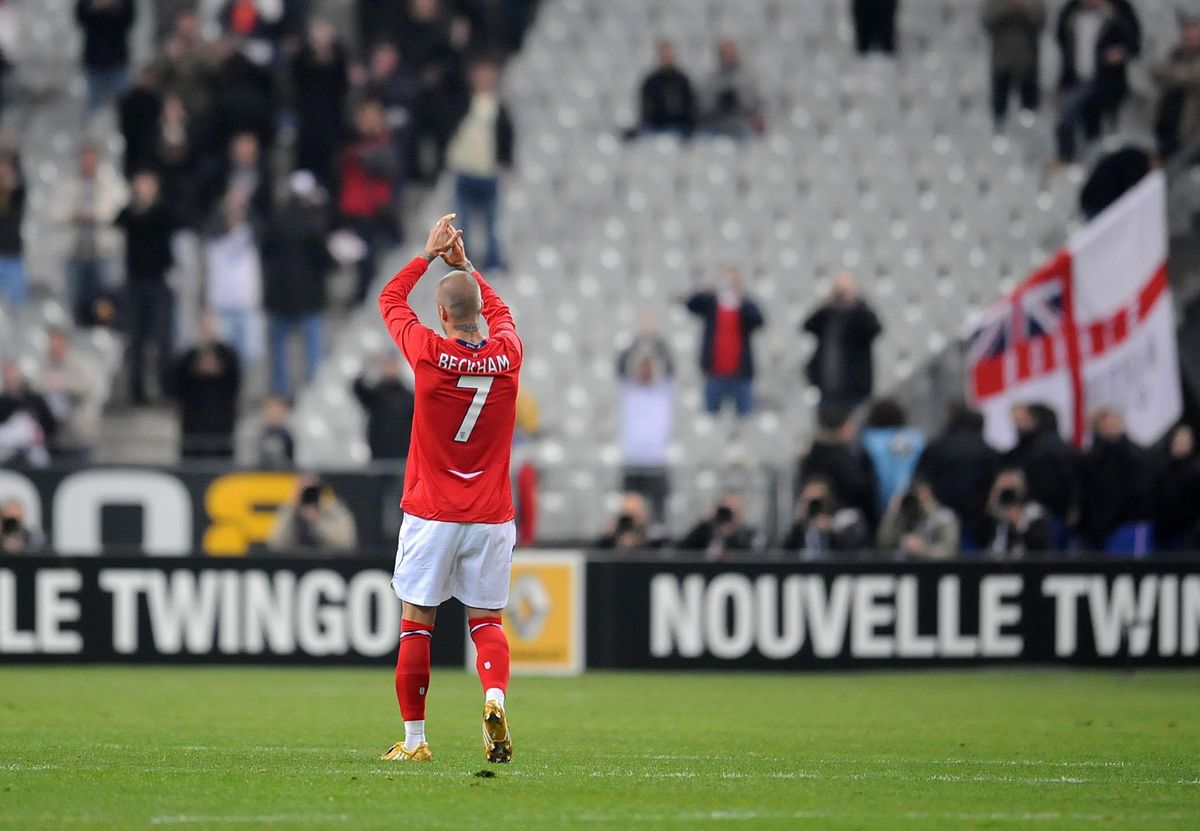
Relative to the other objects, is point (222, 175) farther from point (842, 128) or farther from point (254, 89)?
point (842, 128)

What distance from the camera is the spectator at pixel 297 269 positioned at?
1900 centimetres

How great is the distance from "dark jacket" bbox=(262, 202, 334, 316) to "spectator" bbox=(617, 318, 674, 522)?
3.03 metres

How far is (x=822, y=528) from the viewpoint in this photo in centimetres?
1666

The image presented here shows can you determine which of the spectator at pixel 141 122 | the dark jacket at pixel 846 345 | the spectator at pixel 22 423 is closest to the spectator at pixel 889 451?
the dark jacket at pixel 846 345

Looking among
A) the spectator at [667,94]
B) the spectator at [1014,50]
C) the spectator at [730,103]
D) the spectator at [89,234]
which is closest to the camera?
the spectator at [89,234]

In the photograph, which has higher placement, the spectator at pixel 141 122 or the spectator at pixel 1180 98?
the spectator at pixel 1180 98

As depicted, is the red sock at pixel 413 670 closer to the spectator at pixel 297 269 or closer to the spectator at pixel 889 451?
the spectator at pixel 889 451

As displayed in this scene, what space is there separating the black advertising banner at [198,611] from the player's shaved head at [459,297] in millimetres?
7503

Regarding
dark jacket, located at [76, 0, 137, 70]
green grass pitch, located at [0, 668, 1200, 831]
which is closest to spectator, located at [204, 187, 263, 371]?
dark jacket, located at [76, 0, 137, 70]

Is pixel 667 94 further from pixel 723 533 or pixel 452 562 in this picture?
pixel 452 562

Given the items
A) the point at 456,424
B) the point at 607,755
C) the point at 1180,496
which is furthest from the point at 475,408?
the point at 1180,496

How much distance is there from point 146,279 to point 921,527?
7.55 metres

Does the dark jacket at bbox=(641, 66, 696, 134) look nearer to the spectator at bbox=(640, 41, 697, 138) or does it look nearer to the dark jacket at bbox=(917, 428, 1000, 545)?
the spectator at bbox=(640, 41, 697, 138)

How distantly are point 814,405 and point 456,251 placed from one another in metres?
11.2
